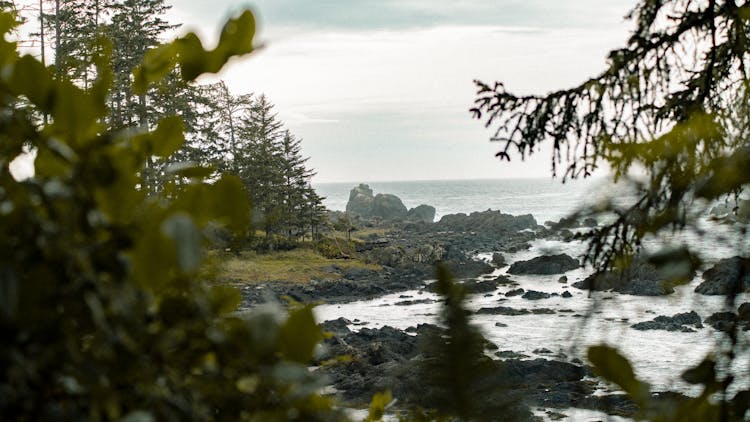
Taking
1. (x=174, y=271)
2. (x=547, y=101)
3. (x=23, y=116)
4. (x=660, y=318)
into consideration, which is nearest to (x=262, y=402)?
(x=174, y=271)

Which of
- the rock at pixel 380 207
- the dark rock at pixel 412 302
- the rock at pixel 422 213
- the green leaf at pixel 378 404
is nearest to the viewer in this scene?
the green leaf at pixel 378 404

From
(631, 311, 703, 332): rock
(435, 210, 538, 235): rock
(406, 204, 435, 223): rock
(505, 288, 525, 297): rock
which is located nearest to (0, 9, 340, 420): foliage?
(631, 311, 703, 332): rock

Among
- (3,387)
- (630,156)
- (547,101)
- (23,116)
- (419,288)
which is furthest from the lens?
(419,288)

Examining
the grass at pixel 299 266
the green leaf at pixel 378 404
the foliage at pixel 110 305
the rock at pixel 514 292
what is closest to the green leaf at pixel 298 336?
the foliage at pixel 110 305

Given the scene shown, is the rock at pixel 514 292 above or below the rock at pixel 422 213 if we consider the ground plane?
below

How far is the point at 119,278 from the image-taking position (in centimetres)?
42

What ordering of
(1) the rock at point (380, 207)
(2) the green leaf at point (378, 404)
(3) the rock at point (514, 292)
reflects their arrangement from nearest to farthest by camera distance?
(2) the green leaf at point (378, 404), (3) the rock at point (514, 292), (1) the rock at point (380, 207)

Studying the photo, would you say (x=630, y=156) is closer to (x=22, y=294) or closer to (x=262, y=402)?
(x=262, y=402)

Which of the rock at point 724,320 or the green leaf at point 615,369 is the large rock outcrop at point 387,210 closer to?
the rock at point 724,320

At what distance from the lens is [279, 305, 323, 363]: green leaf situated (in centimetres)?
48

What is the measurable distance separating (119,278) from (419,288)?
96.5ft

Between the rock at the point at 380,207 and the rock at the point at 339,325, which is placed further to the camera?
the rock at the point at 380,207

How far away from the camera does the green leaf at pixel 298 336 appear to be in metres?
0.48

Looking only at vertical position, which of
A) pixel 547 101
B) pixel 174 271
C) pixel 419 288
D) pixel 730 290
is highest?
pixel 547 101
